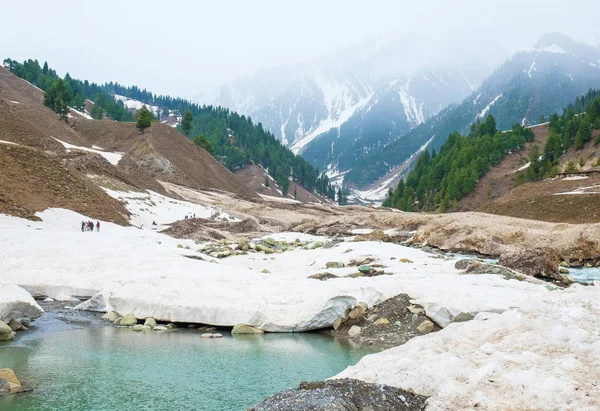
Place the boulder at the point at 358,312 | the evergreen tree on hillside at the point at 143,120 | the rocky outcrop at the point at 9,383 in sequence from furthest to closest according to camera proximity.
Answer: the evergreen tree on hillside at the point at 143,120
the boulder at the point at 358,312
the rocky outcrop at the point at 9,383

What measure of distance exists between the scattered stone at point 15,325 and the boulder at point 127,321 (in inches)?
152

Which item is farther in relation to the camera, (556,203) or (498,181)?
(498,181)

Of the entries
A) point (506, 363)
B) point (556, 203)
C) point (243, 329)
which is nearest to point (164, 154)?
point (556, 203)

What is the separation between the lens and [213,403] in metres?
14.4

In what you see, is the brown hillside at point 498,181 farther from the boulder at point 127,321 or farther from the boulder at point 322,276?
the boulder at point 127,321

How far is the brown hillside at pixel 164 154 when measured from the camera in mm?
116625

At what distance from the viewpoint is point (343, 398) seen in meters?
9.61

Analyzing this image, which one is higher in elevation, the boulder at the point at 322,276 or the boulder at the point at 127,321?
the boulder at the point at 322,276

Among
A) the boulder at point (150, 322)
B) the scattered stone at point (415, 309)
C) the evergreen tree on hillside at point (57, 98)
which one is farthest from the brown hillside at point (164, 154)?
the scattered stone at point (415, 309)

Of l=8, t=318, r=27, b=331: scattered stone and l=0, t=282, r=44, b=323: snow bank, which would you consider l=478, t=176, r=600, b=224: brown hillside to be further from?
l=8, t=318, r=27, b=331: scattered stone

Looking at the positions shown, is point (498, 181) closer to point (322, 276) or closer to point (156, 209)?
point (156, 209)

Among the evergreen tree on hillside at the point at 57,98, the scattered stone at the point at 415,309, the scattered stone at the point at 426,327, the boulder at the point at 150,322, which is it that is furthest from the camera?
the evergreen tree on hillside at the point at 57,98

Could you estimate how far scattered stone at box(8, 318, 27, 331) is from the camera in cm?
2142

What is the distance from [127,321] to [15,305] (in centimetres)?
475
